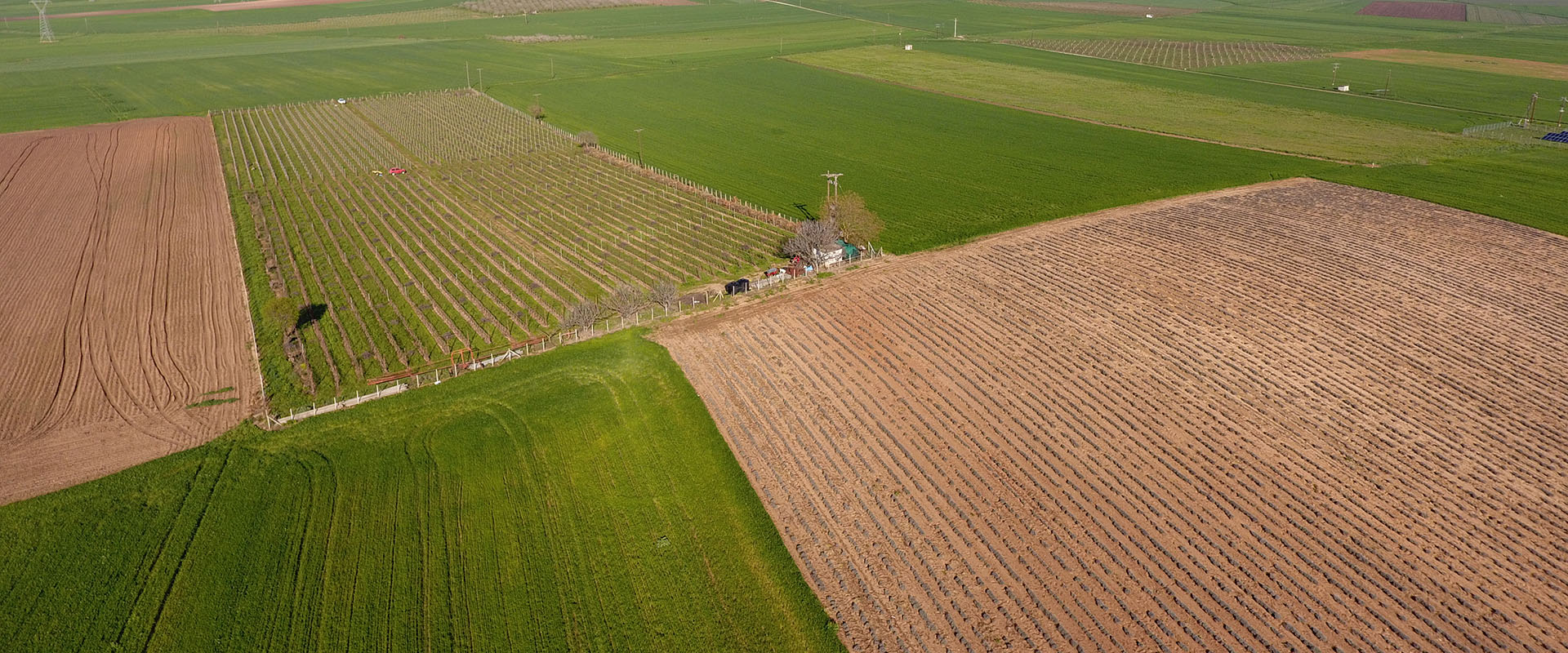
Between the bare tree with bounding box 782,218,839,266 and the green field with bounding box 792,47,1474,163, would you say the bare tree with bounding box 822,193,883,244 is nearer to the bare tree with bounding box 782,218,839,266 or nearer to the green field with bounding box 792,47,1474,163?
the bare tree with bounding box 782,218,839,266

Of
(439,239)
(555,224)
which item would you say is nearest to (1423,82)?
(555,224)

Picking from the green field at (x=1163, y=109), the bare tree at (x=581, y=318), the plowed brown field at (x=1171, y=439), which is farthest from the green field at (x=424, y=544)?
the green field at (x=1163, y=109)

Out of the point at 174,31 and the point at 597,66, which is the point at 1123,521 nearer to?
the point at 597,66

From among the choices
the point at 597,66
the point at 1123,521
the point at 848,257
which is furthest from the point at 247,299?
the point at 597,66

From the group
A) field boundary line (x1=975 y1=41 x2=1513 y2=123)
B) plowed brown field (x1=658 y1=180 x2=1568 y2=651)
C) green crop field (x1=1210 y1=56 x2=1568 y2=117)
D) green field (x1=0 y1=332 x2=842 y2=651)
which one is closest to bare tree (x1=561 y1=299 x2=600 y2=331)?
plowed brown field (x1=658 y1=180 x2=1568 y2=651)

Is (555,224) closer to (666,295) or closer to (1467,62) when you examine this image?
(666,295)

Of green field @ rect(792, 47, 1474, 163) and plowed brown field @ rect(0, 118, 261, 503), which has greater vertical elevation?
green field @ rect(792, 47, 1474, 163)
